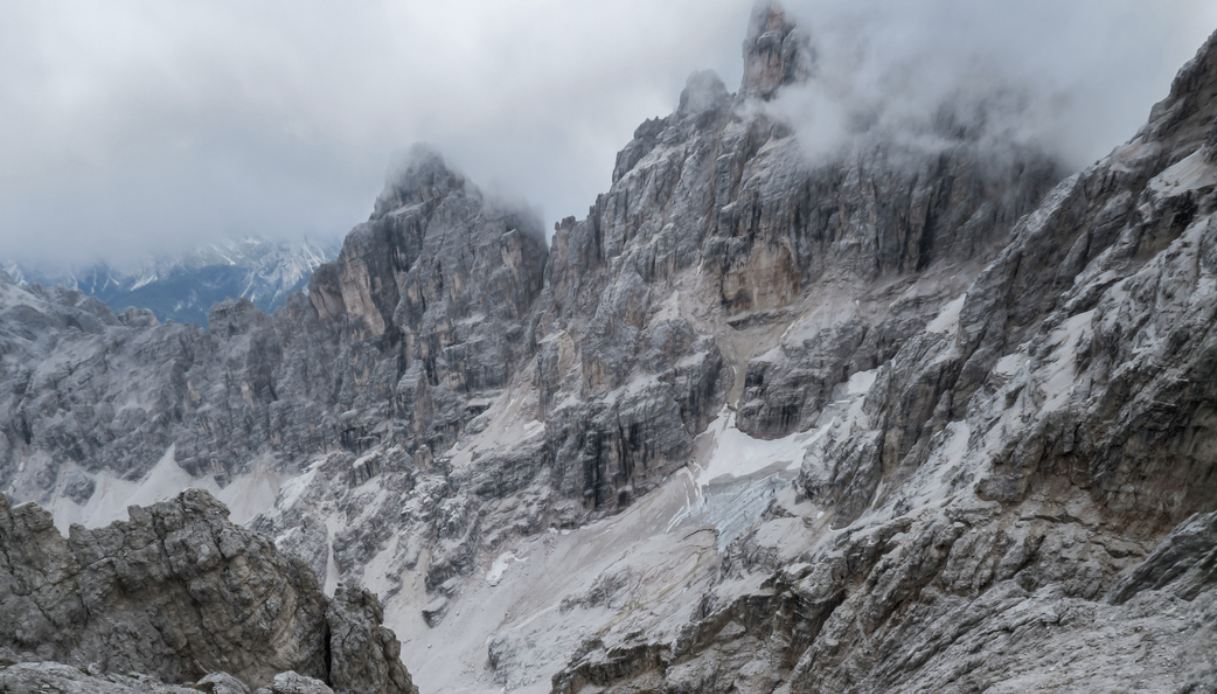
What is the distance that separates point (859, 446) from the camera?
183 feet

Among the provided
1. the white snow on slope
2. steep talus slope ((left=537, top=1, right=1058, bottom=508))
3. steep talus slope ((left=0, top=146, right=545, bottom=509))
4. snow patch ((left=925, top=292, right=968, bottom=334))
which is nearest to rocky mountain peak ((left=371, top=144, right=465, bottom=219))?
steep talus slope ((left=0, top=146, right=545, bottom=509))

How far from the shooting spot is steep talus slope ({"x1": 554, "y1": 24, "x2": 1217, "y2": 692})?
776 inches

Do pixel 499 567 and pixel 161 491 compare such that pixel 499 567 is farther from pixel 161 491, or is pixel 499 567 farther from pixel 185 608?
pixel 161 491

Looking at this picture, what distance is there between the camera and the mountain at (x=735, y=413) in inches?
1068

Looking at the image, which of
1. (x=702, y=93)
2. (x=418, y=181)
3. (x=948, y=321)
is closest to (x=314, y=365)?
(x=418, y=181)

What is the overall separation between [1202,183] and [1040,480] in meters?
22.8

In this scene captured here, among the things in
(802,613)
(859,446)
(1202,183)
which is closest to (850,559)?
(802,613)

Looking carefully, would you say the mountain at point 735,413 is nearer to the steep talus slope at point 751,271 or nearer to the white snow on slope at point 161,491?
the steep talus slope at point 751,271

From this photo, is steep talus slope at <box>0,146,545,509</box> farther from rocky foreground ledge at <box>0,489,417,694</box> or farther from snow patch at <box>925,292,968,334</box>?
rocky foreground ledge at <box>0,489,417,694</box>

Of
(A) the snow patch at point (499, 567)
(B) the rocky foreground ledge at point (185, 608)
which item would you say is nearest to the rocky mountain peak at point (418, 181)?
(A) the snow patch at point (499, 567)

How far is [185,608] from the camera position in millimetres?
26922

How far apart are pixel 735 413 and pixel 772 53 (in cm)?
5933

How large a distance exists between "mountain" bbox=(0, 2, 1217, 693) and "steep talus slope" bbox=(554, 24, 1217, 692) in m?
0.17

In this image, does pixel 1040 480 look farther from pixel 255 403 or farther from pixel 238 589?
pixel 255 403
